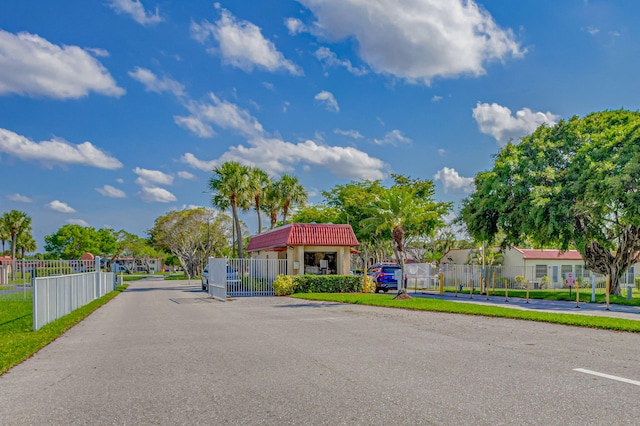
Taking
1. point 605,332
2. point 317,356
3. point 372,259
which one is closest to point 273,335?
point 317,356

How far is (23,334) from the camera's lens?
40.1ft

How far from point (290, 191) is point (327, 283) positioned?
1976 centimetres

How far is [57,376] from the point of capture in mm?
7695

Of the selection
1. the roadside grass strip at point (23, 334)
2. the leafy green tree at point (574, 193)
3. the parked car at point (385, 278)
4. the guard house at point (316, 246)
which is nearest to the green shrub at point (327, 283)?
the guard house at point (316, 246)

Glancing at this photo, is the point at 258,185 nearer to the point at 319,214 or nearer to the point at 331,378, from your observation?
the point at 319,214

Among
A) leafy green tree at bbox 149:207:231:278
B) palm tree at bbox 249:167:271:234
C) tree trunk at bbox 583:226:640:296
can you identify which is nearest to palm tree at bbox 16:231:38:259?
leafy green tree at bbox 149:207:231:278

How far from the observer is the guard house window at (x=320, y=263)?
33688 millimetres

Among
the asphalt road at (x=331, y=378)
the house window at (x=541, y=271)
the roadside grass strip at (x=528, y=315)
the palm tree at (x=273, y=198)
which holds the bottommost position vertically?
the house window at (x=541, y=271)

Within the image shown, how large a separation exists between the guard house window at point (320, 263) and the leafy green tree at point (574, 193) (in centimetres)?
872

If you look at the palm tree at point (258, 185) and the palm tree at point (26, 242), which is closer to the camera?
the palm tree at point (258, 185)

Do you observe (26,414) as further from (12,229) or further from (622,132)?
(12,229)

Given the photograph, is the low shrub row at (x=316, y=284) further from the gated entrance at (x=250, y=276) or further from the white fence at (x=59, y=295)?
the white fence at (x=59, y=295)

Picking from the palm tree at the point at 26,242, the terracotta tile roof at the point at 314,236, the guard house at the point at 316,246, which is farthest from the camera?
the palm tree at the point at 26,242

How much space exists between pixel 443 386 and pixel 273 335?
230 inches
